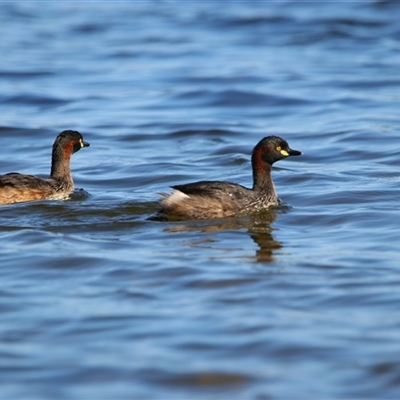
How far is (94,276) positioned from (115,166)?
5.97m

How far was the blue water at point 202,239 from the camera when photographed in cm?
705

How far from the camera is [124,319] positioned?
26.0 feet

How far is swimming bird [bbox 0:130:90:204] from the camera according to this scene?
12172 mm

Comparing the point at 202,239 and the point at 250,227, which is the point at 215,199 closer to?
the point at 250,227

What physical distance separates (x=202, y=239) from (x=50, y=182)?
3094 millimetres

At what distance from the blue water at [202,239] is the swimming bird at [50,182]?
0.71 ft

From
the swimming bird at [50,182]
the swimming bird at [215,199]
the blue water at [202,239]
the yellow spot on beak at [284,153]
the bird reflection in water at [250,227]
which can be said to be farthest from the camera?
the swimming bird at [50,182]

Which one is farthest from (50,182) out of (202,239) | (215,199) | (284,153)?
(202,239)

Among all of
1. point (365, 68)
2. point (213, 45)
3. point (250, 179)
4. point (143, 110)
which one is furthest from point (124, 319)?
point (213, 45)

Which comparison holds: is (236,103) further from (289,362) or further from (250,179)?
(289,362)

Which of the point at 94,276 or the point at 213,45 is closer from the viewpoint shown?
the point at 94,276

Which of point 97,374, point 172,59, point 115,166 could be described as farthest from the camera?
point 172,59

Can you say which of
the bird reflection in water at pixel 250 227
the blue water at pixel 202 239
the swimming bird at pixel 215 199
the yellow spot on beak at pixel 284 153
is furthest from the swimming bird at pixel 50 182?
the yellow spot on beak at pixel 284 153

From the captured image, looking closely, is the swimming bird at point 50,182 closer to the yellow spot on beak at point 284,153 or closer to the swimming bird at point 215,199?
the swimming bird at point 215,199
